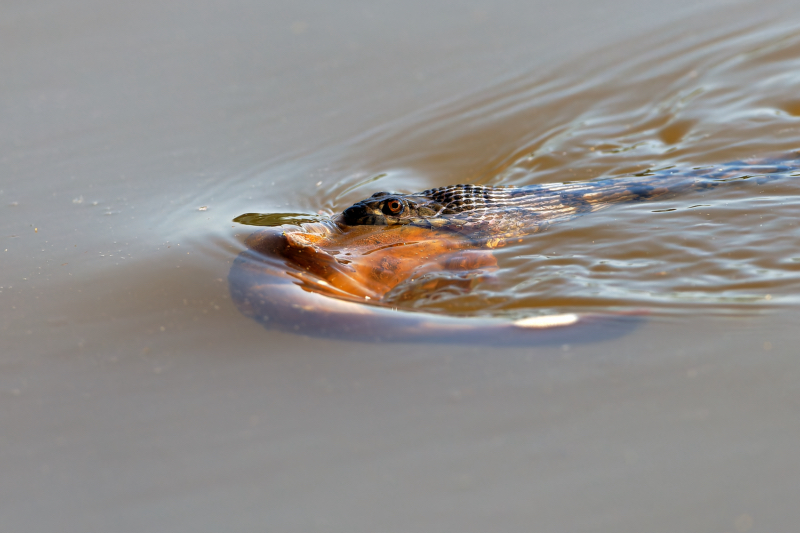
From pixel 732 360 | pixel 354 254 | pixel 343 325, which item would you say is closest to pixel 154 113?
pixel 354 254

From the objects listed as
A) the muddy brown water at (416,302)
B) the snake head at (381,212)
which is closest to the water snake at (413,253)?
the snake head at (381,212)

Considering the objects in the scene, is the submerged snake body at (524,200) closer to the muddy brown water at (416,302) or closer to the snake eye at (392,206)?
the snake eye at (392,206)

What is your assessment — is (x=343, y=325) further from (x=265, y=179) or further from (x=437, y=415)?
(x=265, y=179)

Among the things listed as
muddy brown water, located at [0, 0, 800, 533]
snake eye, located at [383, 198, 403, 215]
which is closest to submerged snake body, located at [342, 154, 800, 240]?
snake eye, located at [383, 198, 403, 215]

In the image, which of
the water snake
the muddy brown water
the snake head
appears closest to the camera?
the muddy brown water

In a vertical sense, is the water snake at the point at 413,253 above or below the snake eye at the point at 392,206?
below

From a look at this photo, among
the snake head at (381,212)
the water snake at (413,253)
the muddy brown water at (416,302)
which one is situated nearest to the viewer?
the muddy brown water at (416,302)

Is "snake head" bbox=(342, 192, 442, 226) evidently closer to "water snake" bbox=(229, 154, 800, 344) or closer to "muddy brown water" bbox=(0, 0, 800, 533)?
"water snake" bbox=(229, 154, 800, 344)
